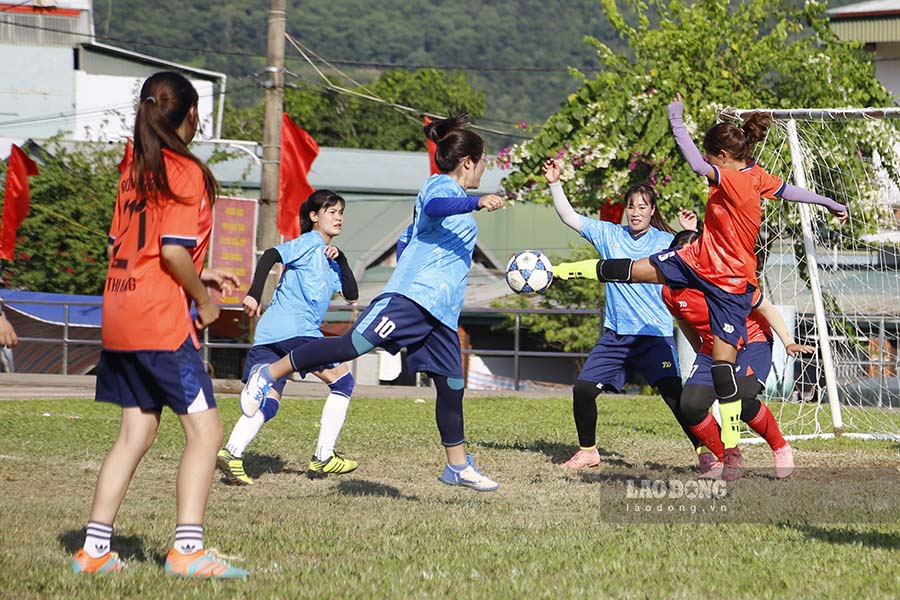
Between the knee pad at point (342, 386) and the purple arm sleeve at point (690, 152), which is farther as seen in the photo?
the knee pad at point (342, 386)

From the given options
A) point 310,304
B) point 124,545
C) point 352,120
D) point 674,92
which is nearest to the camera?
point 124,545

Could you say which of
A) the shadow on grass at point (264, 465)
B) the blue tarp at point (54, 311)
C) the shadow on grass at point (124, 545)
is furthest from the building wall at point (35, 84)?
the shadow on grass at point (124, 545)

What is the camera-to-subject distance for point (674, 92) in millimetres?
17672

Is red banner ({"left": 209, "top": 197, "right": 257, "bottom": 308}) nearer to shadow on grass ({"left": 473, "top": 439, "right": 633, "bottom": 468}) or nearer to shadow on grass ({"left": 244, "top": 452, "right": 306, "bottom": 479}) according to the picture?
shadow on grass ({"left": 473, "top": 439, "right": 633, "bottom": 468})

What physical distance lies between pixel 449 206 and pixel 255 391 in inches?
59.4

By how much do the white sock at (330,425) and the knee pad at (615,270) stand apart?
190 centimetres

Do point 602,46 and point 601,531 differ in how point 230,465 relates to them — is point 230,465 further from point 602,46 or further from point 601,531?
point 602,46

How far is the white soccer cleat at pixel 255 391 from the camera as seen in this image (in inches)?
261

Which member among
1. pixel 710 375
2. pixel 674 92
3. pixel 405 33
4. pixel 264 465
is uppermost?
pixel 405 33

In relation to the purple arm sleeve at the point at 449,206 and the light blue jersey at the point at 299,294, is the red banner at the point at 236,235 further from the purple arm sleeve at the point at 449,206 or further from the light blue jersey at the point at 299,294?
the purple arm sleeve at the point at 449,206

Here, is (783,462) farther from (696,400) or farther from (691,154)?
(691,154)

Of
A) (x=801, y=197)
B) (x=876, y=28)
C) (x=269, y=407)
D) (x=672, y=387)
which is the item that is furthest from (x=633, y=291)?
(x=876, y=28)

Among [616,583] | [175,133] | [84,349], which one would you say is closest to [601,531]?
[616,583]

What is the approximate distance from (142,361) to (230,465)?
2898 millimetres
